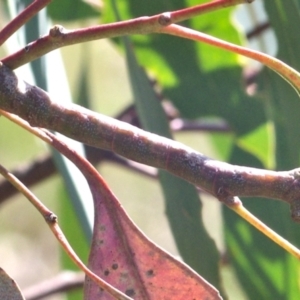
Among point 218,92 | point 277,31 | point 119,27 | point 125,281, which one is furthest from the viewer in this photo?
point 218,92

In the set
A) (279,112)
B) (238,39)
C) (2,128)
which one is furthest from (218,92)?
(2,128)

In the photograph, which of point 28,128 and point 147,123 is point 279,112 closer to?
point 147,123

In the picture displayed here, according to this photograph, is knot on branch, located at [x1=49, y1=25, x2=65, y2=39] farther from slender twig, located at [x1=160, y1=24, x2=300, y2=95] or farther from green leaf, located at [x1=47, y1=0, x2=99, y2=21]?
green leaf, located at [x1=47, y1=0, x2=99, y2=21]

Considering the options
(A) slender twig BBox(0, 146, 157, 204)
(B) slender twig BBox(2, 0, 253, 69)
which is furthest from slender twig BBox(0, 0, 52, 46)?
(A) slender twig BBox(0, 146, 157, 204)

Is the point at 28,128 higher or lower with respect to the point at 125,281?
higher

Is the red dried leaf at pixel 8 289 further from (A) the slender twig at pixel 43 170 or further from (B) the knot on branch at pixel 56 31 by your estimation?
(A) the slender twig at pixel 43 170

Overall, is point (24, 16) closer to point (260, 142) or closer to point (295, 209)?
point (295, 209)
